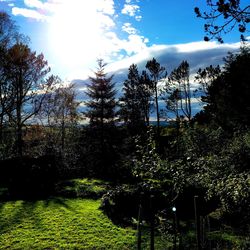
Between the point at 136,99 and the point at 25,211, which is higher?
the point at 136,99

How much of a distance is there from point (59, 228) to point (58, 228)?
44mm

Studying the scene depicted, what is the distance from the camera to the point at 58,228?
1138cm

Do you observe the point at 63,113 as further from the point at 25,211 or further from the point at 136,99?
the point at 25,211

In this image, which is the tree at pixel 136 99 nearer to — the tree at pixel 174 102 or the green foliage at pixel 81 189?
the tree at pixel 174 102

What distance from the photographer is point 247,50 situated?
26031 mm

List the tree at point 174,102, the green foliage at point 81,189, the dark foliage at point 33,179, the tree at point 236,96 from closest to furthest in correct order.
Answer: the dark foliage at point 33,179, the green foliage at point 81,189, the tree at point 236,96, the tree at point 174,102

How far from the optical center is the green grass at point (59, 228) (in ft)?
32.5

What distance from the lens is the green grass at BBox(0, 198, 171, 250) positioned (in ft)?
32.5

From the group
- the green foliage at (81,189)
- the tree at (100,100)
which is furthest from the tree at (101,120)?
the green foliage at (81,189)

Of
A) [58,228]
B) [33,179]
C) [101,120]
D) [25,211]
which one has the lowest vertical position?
[58,228]

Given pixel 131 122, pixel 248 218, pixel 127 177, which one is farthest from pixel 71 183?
pixel 131 122

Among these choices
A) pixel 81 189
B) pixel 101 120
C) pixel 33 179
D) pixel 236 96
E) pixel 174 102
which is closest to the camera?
pixel 33 179

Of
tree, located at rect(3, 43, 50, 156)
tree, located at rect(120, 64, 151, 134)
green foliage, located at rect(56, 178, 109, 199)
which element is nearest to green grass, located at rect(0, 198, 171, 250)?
green foliage, located at rect(56, 178, 109, 199)

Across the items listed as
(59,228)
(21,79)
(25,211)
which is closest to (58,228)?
(59,228)
